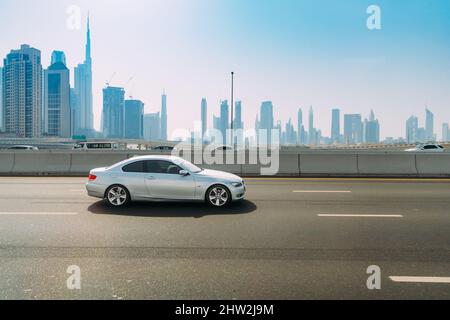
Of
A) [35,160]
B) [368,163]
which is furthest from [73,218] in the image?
[368,163]

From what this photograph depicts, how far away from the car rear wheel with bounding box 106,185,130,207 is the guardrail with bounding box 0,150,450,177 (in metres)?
8.61

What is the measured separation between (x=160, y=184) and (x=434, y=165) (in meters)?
15.0

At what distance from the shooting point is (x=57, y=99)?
367 ft

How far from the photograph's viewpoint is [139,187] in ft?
29.0

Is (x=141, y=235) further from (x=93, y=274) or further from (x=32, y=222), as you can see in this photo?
(x=32, y=222)

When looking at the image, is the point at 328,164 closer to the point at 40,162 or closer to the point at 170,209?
the point at 170,209

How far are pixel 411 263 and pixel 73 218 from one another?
6786 mm

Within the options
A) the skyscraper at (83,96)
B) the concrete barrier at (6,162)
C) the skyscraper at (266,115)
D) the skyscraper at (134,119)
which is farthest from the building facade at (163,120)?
the concrete barrier at (6,162)

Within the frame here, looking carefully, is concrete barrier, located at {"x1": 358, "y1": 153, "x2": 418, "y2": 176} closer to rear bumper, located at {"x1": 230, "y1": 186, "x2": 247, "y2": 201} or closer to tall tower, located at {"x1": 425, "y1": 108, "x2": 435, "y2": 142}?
rear bumper, located at {"x1": 230, "y1": 186, "x2": 247, "y2": 201}

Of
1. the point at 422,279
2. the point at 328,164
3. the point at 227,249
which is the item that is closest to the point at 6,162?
the point at 227,249

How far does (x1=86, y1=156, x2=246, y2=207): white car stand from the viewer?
877cm

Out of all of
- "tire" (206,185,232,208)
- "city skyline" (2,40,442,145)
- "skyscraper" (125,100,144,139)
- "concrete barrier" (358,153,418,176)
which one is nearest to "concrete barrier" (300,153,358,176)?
"concrete barrier" (358,153,418,176)

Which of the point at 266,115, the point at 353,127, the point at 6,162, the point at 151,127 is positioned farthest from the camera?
the point at 151,127

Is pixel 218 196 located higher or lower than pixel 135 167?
lower
